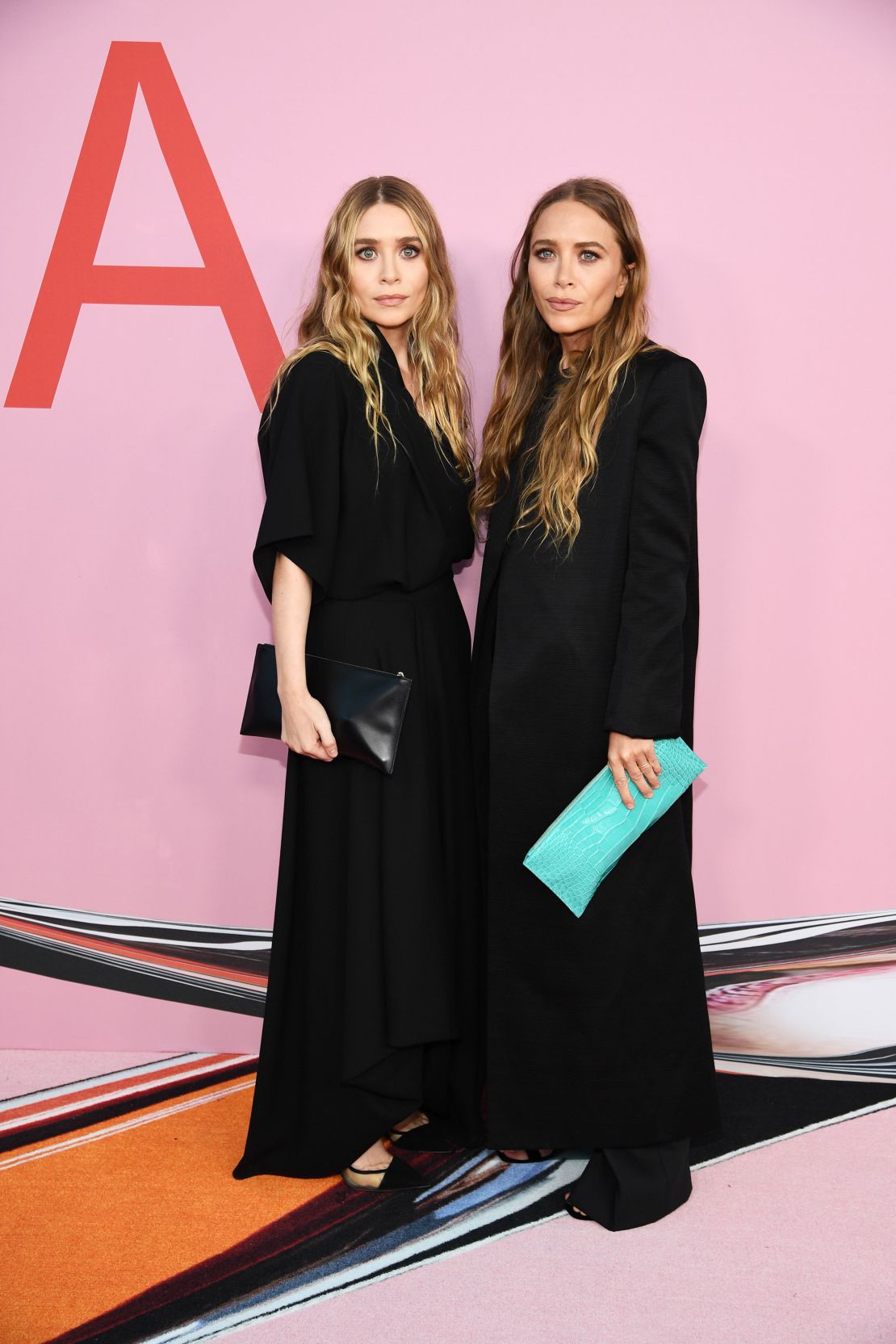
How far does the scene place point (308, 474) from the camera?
197 centimetres

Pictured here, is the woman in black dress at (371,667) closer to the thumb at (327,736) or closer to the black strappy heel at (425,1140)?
the thumb at (327,736)

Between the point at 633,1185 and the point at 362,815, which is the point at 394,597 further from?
the point at 633,1185

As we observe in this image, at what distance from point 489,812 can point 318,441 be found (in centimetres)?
74

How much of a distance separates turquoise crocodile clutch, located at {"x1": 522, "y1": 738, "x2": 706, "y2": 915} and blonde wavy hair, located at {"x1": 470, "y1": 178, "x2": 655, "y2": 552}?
43 cm

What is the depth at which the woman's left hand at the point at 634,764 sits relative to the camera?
1.90 metres

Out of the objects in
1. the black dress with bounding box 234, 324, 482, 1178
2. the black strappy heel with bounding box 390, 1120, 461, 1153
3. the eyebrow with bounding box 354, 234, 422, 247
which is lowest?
the black strappy heel with bounding box 390, 1120, 461, 1153

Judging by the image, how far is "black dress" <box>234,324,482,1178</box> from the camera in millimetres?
2004

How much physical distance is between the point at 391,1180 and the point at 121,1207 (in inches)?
19.6

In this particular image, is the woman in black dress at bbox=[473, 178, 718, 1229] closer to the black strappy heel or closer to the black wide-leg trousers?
the black wide-leg trousers

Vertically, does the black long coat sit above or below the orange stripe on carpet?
above

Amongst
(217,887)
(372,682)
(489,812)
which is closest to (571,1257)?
(489,812)

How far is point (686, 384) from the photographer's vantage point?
1928mm

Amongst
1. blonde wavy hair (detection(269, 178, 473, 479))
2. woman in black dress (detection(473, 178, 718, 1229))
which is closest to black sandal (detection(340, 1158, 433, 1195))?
woman in black dress (detection(473, 178, 718, 1229))

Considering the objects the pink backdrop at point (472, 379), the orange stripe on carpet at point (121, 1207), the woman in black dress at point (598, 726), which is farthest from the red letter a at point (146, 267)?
the orange stripe on carpet at point (121, 1207)
